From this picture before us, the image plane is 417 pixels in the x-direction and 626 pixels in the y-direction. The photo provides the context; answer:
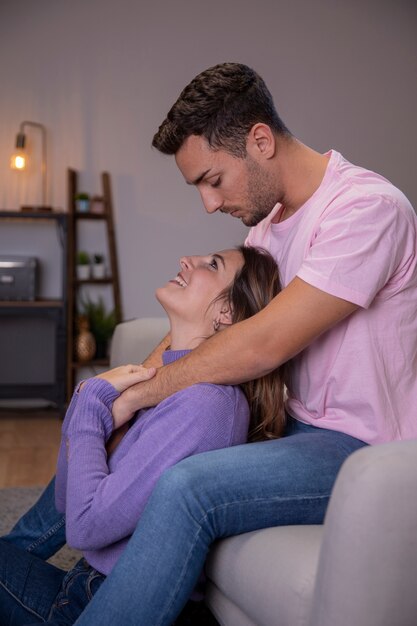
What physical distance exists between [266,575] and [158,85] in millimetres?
4637

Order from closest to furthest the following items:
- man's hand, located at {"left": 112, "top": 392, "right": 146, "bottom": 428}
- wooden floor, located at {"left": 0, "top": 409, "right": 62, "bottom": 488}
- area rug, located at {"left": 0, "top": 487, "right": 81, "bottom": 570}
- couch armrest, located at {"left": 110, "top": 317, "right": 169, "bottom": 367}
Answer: man's hand, located at {"left": 112, "top": 392, "right": 146, "bottom": 428}
area rug, located at {"left": 0, "top": 487, "right": 81, "bottom": 570}
couch armrest, located at {"left": 110, "top": 317, "right": 169, "bottom": 367}
wooden floor, located at {"left": 0, "top": 409, "right": 62, "bottom": 488}

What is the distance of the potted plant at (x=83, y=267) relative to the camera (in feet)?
17.9

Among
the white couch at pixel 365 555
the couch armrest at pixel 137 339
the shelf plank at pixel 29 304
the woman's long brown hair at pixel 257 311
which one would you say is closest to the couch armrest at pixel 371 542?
the white couch at pixel 365 555

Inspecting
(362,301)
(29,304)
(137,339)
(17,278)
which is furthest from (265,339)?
(17,278)

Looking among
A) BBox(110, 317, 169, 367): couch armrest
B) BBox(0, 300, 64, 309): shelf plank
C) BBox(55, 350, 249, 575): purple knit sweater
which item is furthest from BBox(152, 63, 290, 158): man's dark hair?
BBox(0, 300, 64, 309): shelf plank

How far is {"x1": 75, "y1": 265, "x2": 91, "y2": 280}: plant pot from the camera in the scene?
17.9 ft

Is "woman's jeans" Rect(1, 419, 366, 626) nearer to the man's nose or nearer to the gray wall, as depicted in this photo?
the man's nose

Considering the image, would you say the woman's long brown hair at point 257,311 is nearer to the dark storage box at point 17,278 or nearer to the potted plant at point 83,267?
the dark storage box at point 17,278

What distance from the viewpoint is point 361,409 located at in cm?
177

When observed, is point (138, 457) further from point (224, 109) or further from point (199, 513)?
point (224, 109)

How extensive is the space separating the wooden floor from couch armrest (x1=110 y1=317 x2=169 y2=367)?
38.8 inches

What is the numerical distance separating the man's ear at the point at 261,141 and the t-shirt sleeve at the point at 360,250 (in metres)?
0.31

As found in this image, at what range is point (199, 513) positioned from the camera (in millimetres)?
1464

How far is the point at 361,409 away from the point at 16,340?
4178 mm
